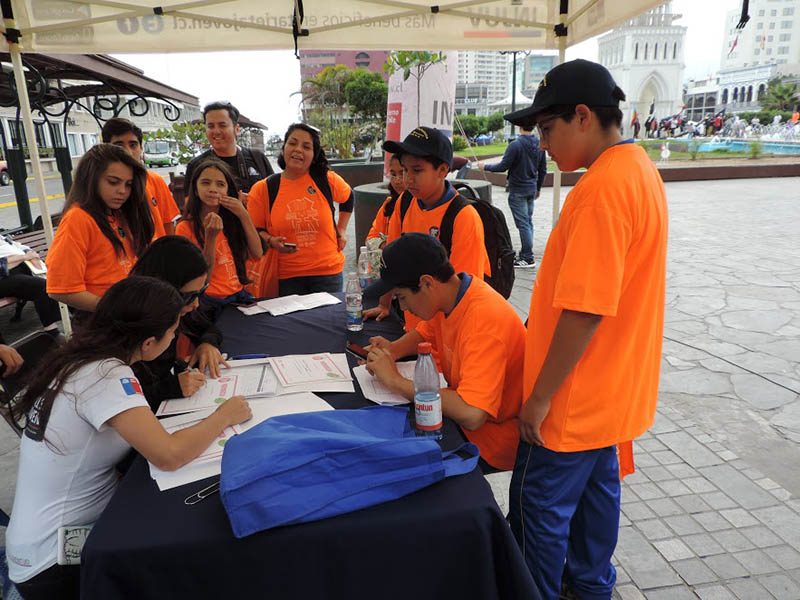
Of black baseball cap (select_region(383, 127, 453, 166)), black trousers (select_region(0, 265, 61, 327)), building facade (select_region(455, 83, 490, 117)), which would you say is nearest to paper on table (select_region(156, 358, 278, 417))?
black baseball cap (select_region(383, 127, 453, 166))

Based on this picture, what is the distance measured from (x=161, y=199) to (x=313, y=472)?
9.94ft

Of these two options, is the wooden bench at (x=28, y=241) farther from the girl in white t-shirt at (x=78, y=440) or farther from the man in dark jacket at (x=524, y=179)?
the man in dark jacket at (x=524, y=179)

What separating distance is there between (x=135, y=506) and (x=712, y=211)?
12505 mm

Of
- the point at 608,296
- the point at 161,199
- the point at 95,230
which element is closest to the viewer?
the point at 608,296

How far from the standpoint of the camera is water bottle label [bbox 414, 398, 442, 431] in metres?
1.53

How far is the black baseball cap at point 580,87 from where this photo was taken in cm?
144

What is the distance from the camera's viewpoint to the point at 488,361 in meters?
1.69

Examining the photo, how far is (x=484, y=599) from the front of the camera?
124 centimetres

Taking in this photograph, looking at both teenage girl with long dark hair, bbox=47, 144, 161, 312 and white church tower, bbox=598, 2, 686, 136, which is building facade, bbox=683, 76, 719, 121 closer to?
white church tower, bbox=598, 2, 686, 136

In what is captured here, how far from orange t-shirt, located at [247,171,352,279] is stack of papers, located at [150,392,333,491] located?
180 centimetres

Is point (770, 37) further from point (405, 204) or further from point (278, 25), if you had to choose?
point (405, 204)

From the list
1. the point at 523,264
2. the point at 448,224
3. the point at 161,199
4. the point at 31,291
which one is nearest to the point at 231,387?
the point at 448,224

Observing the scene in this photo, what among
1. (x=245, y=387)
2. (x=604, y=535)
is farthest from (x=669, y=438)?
(x=245, y=387)

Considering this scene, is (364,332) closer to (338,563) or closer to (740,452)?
(338,563)
